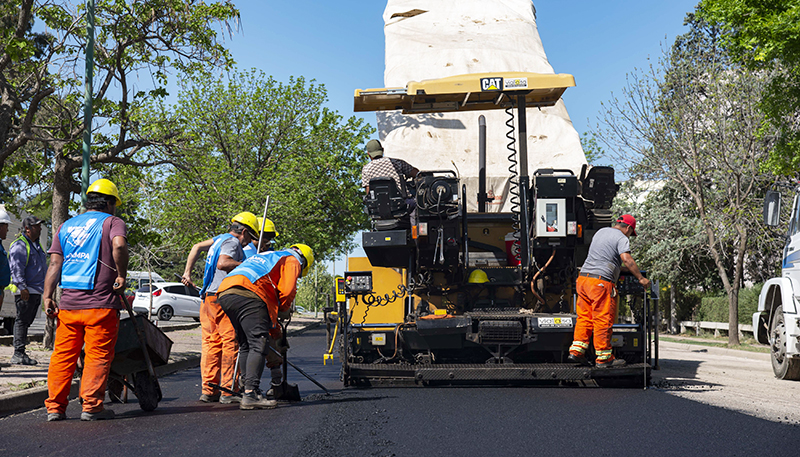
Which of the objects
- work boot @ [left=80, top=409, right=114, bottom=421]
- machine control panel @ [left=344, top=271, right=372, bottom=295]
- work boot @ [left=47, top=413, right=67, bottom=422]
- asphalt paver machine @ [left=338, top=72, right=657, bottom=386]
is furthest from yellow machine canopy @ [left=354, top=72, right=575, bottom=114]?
Answer: work boot @ [left=47, top=413, right=67, bottom=422]

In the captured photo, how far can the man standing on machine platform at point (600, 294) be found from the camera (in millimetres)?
7590

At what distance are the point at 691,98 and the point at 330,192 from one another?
14.6m

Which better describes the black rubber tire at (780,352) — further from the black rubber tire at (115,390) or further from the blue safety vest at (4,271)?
the blue safety vest at (4,271)

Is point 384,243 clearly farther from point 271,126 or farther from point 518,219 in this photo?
point 271,126

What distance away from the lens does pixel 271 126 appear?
32.0 meters

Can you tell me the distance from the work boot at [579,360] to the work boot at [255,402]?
2940mm

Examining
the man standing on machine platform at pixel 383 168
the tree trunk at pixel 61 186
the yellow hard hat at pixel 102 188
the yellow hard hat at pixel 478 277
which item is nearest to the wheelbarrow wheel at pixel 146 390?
the yellow hard hat at pixel 102 188

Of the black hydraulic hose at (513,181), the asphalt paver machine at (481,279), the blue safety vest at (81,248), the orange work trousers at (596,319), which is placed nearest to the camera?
the blue safety vest at (81,248)

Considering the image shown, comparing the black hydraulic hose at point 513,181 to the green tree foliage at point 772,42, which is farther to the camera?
the green tree foliage at point 772,42

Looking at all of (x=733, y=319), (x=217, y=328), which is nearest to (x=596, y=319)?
(x=217, y=328)

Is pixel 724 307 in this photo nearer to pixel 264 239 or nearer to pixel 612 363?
pixel 612 363

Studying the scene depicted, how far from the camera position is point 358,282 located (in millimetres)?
8375

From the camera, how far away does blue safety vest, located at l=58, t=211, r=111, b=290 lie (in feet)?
19.6

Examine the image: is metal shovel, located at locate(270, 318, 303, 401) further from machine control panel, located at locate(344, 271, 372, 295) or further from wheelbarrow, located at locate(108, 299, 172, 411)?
machine control panel, located at locate(344, 271, 372, 295)
